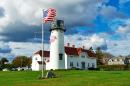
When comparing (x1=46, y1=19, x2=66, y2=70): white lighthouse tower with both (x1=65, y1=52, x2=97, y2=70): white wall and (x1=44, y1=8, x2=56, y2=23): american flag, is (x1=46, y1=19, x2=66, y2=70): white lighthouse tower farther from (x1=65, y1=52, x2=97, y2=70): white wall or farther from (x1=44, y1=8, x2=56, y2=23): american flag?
(x1=44, y1=8, x2=56, y2=23): american flag

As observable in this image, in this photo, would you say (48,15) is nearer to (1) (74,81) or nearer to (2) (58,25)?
(1) (74,81)

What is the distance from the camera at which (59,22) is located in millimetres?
43938

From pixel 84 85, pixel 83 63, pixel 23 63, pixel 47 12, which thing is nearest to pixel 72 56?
pixel 83 63

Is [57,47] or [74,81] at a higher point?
[57,47]

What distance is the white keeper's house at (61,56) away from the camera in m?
42.6

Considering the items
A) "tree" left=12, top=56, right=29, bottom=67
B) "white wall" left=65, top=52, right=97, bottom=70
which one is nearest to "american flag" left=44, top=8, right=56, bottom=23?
"white wall" left=65, top=52, right=97, bottom=70

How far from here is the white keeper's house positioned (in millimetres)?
42566

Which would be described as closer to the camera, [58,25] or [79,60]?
[58,25]

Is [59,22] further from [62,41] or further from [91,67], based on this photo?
[91,67]

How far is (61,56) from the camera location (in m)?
42.9

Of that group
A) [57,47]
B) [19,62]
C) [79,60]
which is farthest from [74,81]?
[19,62]

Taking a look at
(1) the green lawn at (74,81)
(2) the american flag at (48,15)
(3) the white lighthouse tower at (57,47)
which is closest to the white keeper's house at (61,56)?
(3) the white lighthouse tower at (57,47)

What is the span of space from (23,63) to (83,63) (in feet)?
176

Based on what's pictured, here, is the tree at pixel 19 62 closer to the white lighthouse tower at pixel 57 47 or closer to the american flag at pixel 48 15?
the white lighthouse tower at pixel 57 47
